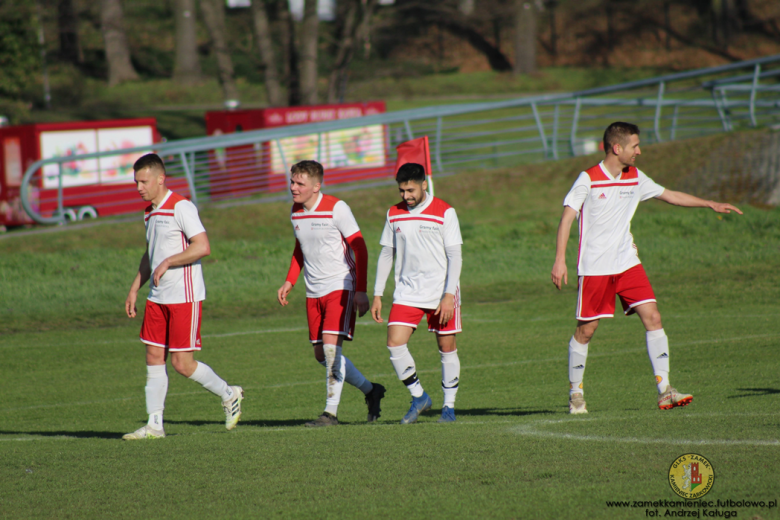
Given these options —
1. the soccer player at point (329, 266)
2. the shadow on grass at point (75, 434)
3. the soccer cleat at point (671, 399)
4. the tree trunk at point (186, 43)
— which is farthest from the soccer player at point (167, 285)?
the tree trunk at point (186, 43)

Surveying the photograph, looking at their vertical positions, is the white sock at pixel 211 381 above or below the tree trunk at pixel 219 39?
below

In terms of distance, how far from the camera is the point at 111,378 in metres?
9.56

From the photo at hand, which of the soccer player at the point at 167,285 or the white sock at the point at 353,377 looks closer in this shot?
the soccer player at the point at 167,285

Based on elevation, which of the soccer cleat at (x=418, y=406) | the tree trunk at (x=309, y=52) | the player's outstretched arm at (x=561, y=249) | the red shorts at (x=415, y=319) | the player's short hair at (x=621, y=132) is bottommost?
the soccer cleat at (x=418, y=406)

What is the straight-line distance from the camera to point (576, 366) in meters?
6.68

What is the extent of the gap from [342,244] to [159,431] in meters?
1.96

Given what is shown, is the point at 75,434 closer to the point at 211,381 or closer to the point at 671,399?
the point at 211,381

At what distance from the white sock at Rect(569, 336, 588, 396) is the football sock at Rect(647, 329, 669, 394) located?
0.48 m

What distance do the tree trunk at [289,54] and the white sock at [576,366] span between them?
20550 millimetres

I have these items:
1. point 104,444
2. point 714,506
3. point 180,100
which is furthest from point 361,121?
point 180,100

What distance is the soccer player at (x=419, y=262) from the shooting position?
6.52m

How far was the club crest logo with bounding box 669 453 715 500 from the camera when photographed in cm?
404

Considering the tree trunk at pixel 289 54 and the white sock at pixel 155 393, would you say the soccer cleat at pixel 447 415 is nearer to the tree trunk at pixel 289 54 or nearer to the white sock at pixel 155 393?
the white sock at pixel 155 393

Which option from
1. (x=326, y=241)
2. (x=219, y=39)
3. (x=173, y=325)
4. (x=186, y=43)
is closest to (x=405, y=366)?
(x=326, y=241)
